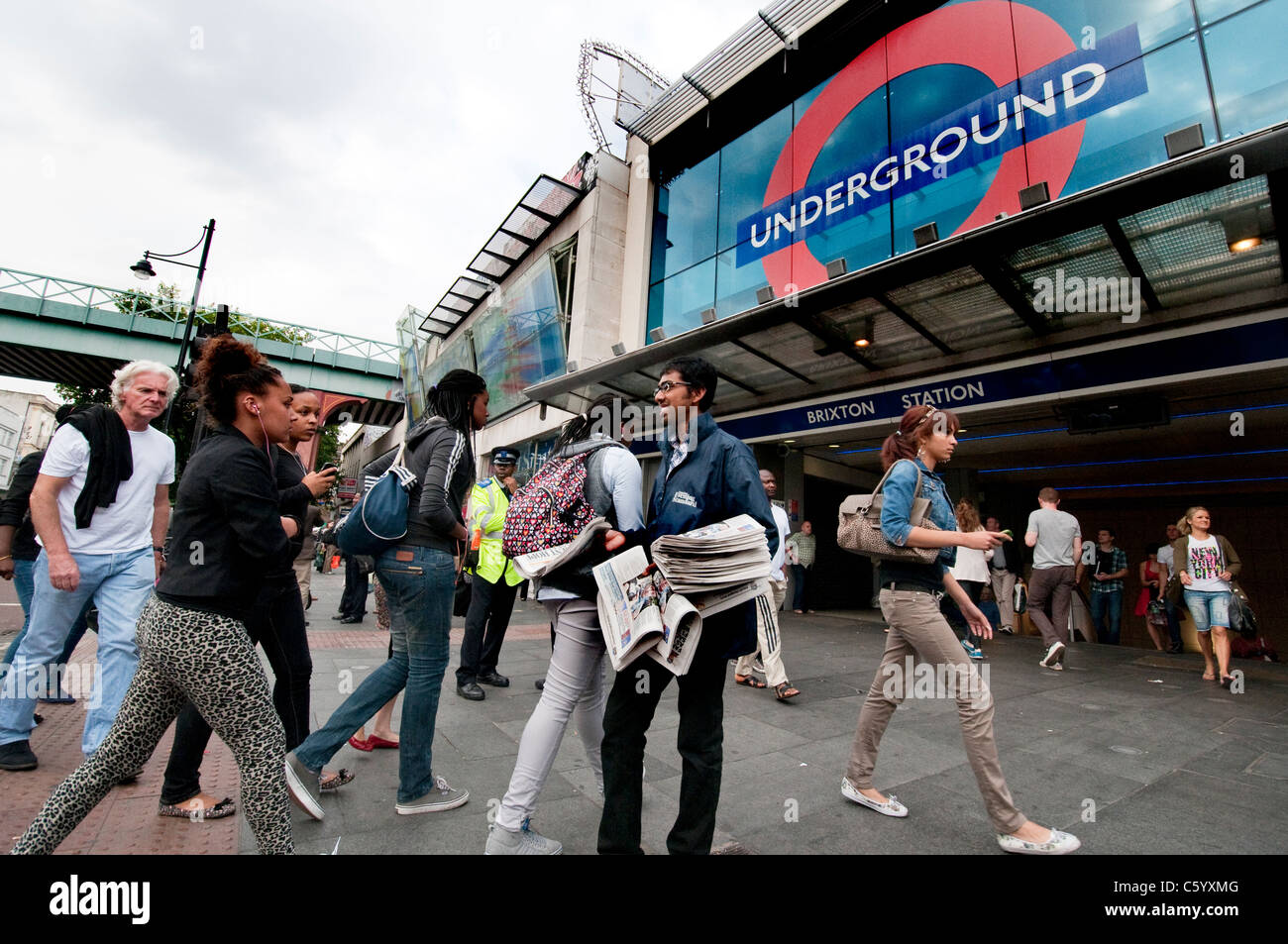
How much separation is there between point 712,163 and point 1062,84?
7.50 m

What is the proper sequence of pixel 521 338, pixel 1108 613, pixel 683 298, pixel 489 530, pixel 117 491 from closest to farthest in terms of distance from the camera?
pixel 117 491
pixel 489 530
pixel 1108 613
pixel 683 298
pixel 521 338

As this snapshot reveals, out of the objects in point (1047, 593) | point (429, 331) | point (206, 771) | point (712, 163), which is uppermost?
point (429, 331)

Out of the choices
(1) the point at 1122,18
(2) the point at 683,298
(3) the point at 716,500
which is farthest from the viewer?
(2) the point at 683,298

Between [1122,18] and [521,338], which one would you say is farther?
[521,338]

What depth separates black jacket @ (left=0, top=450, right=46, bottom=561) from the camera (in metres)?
3.49

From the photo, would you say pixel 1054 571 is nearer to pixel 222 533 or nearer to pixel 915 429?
pixel 915 429

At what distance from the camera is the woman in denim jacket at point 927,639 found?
242cm

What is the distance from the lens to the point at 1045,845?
7.63 feet

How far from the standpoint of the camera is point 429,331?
99.2 ft

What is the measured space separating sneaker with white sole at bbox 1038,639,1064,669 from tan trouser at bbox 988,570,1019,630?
381 cm

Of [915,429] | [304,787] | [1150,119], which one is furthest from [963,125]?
[304,787]

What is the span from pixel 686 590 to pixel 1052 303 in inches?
314
